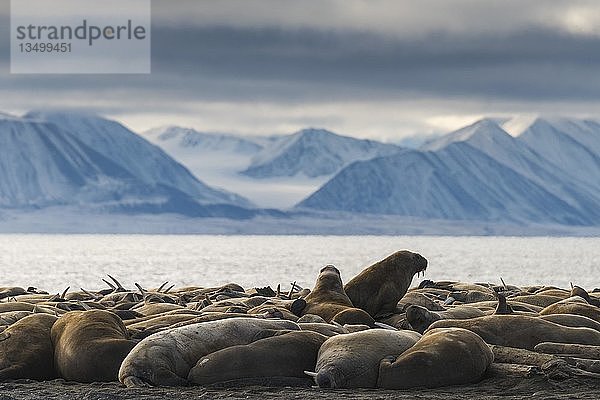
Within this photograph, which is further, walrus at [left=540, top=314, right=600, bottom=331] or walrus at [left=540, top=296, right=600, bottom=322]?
walrus at [left=540, top=296, right=600, bottom=322]

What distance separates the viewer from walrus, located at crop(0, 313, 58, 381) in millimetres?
12047

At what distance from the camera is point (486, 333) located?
12.3 metres

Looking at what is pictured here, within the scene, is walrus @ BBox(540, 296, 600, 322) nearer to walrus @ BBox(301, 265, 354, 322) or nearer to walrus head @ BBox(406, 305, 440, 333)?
walrus head @ BBox(406, 305, 440, 333)

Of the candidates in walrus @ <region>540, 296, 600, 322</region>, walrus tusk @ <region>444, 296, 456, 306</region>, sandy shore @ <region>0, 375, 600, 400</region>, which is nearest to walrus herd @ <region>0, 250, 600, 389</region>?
sandy shore @ <region>0, 375, 600, 400</region>

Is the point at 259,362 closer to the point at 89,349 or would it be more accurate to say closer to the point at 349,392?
the point at 349,392

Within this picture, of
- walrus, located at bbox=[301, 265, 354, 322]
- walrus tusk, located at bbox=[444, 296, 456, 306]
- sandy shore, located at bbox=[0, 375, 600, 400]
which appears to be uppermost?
walrus, located at bbox=[301, 265, 354, 322]

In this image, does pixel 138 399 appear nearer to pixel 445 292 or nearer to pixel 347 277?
pixel 445 292

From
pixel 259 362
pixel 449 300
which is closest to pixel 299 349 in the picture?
pixel 259 362

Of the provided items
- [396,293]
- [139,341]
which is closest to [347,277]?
[396,293]

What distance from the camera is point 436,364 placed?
1069cm

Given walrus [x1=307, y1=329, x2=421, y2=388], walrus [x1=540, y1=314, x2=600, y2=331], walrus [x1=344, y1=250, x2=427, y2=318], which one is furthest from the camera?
walrus [x1=344, y1=250, x2=427, y2=318]

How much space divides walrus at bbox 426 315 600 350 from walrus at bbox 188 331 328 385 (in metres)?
1.80

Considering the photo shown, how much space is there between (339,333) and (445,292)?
916cm

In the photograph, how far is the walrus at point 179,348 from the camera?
11039 mm
